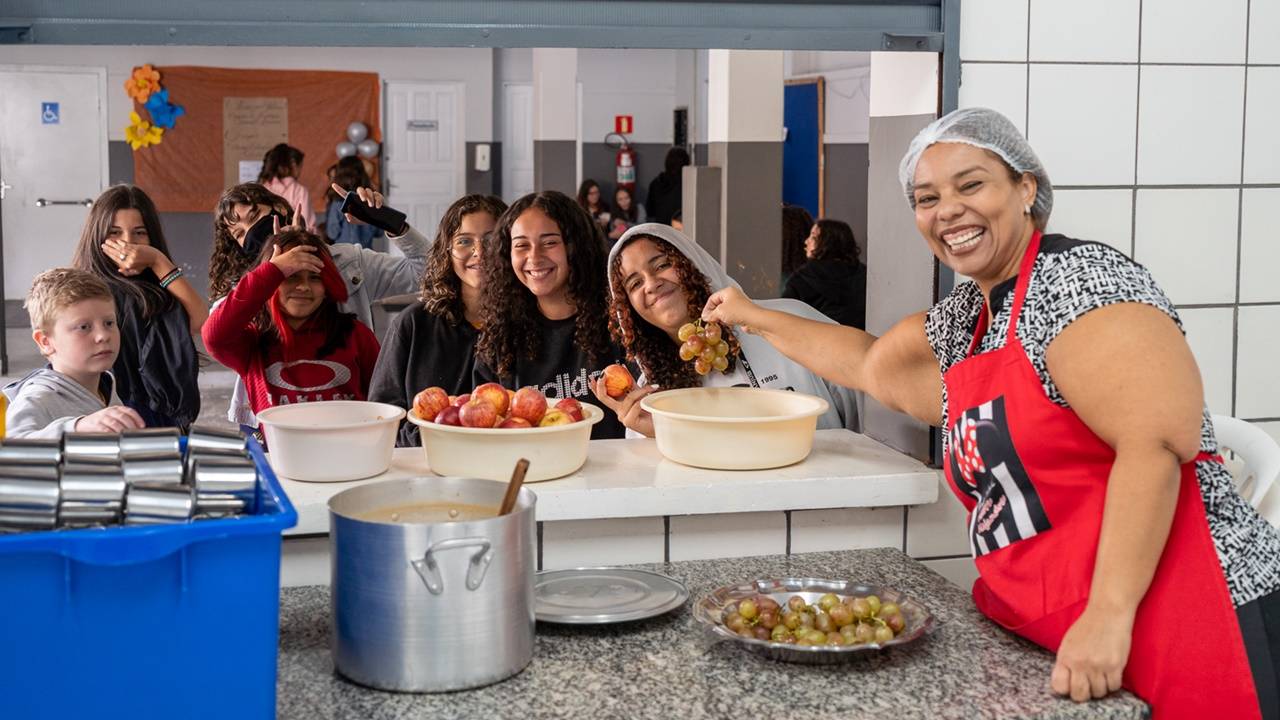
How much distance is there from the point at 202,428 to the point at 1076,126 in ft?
5.11

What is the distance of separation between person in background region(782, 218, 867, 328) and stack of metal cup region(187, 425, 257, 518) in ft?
13.5

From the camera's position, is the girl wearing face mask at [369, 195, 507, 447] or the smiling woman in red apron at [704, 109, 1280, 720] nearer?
the smiling woman in red apron at [704, 109, 1280, 720]

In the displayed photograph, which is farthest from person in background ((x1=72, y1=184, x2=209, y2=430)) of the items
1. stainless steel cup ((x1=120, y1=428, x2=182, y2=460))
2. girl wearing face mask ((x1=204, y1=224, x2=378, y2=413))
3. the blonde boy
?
stainless steel cup ((x1=120, y1=428, x2=182, y2=460))

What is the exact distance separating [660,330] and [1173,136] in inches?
45.5

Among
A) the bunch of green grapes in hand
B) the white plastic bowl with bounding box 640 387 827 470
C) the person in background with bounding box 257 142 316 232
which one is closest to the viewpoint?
the white plastic bowl with bounding box 640 387 827 470

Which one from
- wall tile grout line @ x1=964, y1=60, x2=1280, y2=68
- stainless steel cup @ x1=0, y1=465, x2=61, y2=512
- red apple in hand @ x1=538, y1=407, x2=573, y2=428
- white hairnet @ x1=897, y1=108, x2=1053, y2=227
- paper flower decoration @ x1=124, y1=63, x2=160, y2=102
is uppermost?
paper flower decoration @ x1=124, y1=63, x2=160, y2=102

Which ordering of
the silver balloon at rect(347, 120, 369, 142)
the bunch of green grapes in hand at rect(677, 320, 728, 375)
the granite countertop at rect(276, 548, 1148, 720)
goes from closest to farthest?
the granite countertop at rect(276, 548, 1148, 720) → the bunch of green grapes in hand at rect(677, 320, 728, 375) → the silver balloon at rect(347, 120, 369, 142)

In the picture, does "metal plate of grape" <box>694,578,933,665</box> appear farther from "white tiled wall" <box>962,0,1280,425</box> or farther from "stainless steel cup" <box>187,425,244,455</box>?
"white tiled wall" <box>962,0,1280,425</box>

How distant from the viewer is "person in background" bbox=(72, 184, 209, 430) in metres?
3.85

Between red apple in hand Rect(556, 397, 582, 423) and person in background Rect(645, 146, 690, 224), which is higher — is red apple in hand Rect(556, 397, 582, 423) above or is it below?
below

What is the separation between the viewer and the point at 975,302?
72.0 inches

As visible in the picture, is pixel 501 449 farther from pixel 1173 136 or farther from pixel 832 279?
pixel 832 279

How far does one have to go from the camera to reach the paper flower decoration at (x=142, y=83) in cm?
1021

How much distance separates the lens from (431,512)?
60.7 inches
